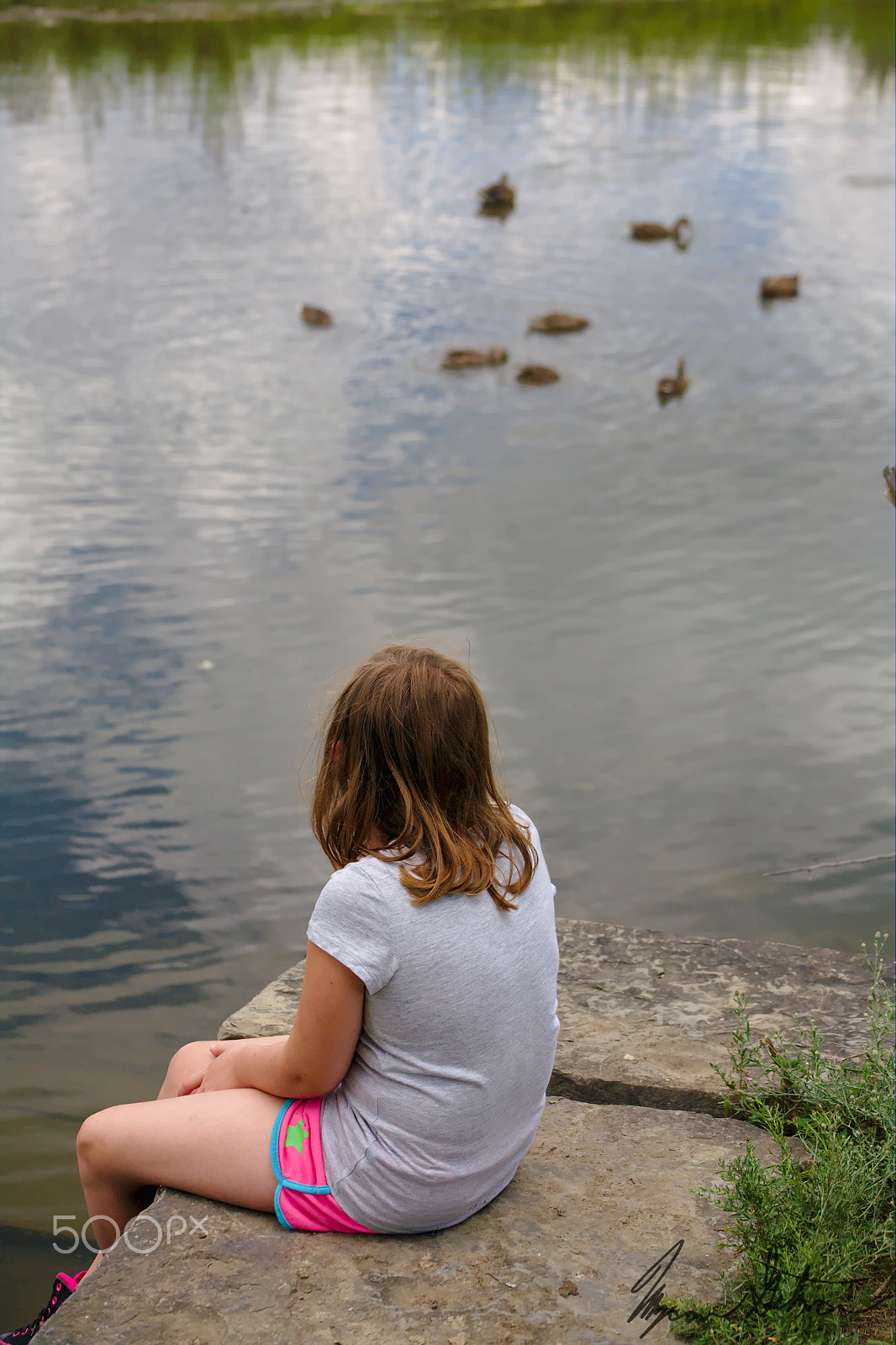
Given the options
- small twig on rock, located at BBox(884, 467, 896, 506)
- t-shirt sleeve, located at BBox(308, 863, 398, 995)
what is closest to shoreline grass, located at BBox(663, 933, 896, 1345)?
t-shirt sleeve, located at BBox(308, 863, 398, 995)

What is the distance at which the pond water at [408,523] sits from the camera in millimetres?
4168

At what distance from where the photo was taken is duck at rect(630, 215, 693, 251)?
12320mm

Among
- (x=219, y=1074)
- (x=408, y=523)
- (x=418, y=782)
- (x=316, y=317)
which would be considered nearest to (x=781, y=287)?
(x=316, y=317)

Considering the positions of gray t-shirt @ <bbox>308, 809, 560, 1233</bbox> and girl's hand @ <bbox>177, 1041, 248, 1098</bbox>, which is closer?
gray t-shirt @ <bbox>308, 809, 560, 1233</bbox>

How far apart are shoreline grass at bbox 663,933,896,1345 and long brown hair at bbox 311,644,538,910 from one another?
0.64 m

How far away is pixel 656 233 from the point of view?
1238 cm

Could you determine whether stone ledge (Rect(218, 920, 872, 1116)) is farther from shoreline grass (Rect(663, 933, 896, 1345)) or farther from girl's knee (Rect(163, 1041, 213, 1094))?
girl's knee (Rect(163, 1041, 213, 1094))

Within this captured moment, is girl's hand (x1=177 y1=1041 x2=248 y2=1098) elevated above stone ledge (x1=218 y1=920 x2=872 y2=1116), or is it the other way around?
girl's hand (x1=177 y1=1041 x2=248 y2=1098)

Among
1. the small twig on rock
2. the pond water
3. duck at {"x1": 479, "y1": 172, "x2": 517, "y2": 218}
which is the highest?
duck at {"x1": 479, "y1": 172, "x2": 517, "y2": 218}

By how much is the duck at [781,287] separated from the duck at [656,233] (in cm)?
171

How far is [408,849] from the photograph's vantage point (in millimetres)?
1704

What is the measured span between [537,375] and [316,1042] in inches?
330

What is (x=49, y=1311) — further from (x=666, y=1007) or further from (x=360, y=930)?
(x=666, y=1007)

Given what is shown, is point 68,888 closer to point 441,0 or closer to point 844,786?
point 844,786
